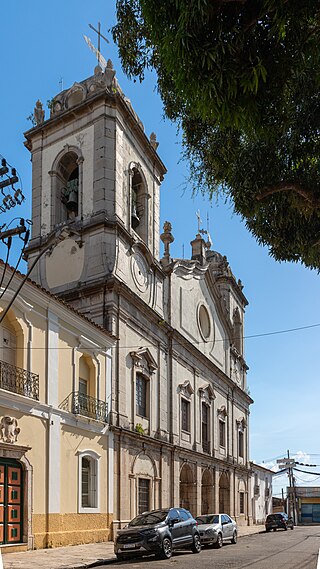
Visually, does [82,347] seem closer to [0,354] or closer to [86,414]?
[86,414]

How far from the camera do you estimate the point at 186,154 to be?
11422mm

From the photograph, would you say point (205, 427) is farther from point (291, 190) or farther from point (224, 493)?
point (291, 190)

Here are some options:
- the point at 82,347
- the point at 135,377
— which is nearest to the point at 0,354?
the point at 82,347

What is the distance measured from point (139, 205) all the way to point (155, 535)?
16.5 meters

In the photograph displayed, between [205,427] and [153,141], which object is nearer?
[153,141]

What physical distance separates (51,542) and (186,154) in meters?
14.1

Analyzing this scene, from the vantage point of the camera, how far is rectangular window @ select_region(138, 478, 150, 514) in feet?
93.0

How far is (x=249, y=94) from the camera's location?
821cm

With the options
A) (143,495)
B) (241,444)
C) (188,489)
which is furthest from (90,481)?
(241,444)

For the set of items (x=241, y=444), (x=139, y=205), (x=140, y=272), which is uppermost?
(x=139, y=205)

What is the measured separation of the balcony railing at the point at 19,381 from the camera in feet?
64.2

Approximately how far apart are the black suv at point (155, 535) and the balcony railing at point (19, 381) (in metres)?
4.78

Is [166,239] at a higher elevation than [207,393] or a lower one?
higher

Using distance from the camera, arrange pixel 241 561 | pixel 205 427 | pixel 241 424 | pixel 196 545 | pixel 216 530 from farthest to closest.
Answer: pixel 241 424 < pixel 205 427 < pixel 216 530 < pixel 196 545 < pixel 241 561
